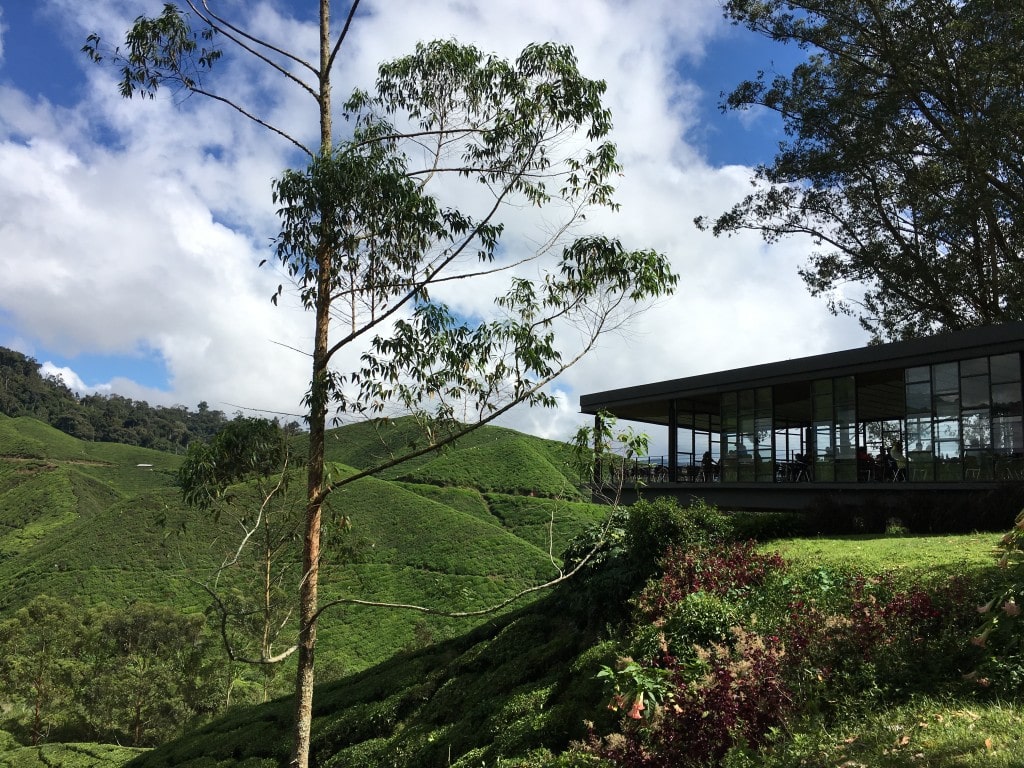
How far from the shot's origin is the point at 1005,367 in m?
14.2

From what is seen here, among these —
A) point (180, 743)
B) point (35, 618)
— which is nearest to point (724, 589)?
point (180, 743)

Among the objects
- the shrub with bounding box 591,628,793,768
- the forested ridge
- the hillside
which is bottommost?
the hillside

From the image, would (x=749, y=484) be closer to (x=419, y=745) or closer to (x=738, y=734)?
(x=419, y=745)

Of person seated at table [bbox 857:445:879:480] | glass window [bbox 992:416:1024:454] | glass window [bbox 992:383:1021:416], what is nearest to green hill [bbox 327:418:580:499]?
person seated at table [bbox 857:445:879:480]

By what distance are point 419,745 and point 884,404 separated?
17.2 m

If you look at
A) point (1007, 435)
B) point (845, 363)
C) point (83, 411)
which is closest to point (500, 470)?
point (845, 363)

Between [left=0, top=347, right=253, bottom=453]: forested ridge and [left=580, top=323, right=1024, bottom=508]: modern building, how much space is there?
103021 mm

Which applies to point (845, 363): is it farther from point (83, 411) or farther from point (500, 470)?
point (83, 411)

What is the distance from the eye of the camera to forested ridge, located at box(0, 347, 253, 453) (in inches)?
4523

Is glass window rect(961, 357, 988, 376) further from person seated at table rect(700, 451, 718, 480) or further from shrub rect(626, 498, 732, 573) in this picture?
shrub rect(626, 498, 732, 573)

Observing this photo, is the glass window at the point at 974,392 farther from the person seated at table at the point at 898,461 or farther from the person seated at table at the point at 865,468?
the person seated at table at the point at 865,468

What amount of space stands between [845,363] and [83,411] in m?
127

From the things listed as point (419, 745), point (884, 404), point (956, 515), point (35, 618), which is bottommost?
point (35, 618)

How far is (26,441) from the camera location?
90625 millimetres
